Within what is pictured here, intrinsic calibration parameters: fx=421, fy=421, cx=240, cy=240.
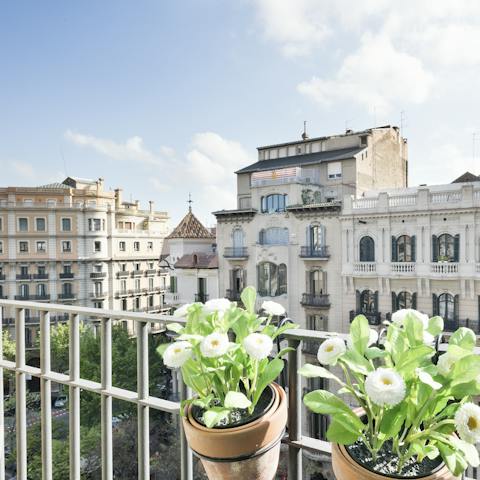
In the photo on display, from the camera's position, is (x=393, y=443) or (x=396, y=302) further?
(x=396, y=302)

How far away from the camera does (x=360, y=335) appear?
3.44 feet

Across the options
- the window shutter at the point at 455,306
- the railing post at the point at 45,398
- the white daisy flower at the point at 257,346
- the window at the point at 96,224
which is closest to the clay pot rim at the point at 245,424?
the white daisy flower at the point at 257,346

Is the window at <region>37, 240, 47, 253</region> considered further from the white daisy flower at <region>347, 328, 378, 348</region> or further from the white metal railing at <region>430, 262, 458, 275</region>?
the white daisy flower at <region>347, 328, 378, 348</region>

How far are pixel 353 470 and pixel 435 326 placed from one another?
402mm

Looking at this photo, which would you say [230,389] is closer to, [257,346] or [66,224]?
[257,346]

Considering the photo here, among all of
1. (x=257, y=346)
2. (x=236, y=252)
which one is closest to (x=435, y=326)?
(x=257, y=346)

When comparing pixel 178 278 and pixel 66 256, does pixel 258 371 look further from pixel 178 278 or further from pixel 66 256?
pixel 66 256

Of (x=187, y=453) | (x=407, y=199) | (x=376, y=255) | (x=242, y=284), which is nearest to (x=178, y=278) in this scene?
(x=242, y=284)

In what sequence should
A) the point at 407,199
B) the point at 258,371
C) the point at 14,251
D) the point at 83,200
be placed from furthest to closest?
1. the point at 83,200
2. the point at 14,251
3. the point at 407,199
4. the point at 258,371

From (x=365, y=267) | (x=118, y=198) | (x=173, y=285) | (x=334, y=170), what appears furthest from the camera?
(x=118, y=198)

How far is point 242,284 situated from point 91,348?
566 cm

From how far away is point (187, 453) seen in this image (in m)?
1.57

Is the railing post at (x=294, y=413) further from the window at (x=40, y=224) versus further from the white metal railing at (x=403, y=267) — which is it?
the window at (x=40, y=224)

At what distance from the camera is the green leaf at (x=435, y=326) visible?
1051 millimetres
